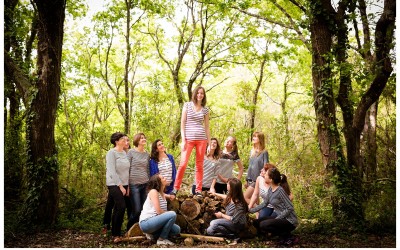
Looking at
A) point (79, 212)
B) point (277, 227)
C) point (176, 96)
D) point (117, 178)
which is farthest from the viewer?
point (176, 96)

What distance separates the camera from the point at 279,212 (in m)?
5.87

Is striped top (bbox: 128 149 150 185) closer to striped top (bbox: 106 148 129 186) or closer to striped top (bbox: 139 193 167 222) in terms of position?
striped top (bbox: 106 148 129 186)

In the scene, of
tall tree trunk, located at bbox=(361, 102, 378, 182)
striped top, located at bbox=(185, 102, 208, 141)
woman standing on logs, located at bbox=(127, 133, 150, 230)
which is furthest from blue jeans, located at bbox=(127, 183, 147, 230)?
tall tree trunk, located at bbox=(361, 102, 378, 182)

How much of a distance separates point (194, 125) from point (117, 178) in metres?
1.47

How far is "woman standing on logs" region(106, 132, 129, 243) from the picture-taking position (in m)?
5.93

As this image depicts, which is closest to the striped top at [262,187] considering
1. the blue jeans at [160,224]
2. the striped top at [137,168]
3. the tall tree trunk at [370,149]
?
the blue jeans at [160,224]

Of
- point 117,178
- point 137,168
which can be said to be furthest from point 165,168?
point 117,178

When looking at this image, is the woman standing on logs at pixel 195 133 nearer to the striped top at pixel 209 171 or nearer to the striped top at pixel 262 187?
the striped top at pixel 209 171

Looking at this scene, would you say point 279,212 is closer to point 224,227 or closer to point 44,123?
point 224,227

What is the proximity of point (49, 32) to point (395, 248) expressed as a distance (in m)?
6.18

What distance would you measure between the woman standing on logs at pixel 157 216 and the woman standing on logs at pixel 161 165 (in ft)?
1.93

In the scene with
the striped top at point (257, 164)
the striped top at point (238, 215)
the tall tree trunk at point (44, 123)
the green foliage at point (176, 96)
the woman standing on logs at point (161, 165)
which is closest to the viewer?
the striped top at point (238, 215)

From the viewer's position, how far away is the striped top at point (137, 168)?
20.5 ft

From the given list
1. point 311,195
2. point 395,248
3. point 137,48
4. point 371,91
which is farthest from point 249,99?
point 395,248
